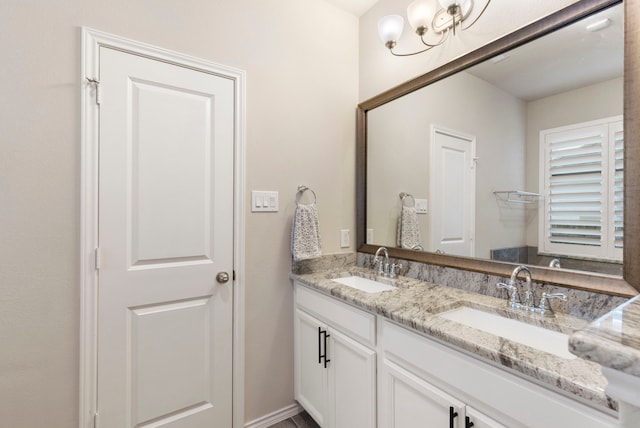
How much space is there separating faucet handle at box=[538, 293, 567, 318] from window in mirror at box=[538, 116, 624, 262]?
7.1 inches

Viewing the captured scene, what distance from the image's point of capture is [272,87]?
5.90 ft

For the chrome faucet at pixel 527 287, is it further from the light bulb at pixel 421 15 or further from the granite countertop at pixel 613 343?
the light bulb at pixel 421 15

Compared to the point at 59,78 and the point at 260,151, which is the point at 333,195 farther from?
the point at 59,78

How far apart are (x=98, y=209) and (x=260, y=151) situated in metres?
0.83

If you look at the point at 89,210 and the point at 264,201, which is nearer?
the point at 89,210

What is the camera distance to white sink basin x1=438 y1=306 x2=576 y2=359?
0.99 m

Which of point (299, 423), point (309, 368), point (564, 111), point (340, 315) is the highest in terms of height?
point (564, 111)

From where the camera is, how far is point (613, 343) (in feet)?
1.28

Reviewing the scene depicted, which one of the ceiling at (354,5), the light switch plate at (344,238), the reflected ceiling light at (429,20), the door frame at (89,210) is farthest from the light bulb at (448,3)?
the door frame at (89,210)

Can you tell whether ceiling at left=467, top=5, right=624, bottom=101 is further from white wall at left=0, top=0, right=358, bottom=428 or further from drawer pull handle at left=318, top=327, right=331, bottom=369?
drawer pull handle at left=318, top=327, right=331, bottom=369

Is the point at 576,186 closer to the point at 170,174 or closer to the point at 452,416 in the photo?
the point at 452,416

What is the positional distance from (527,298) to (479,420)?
0.53 metres

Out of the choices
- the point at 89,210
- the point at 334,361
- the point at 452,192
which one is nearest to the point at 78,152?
the point at 89,210

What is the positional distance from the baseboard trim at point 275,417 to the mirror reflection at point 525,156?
3.88 ft
